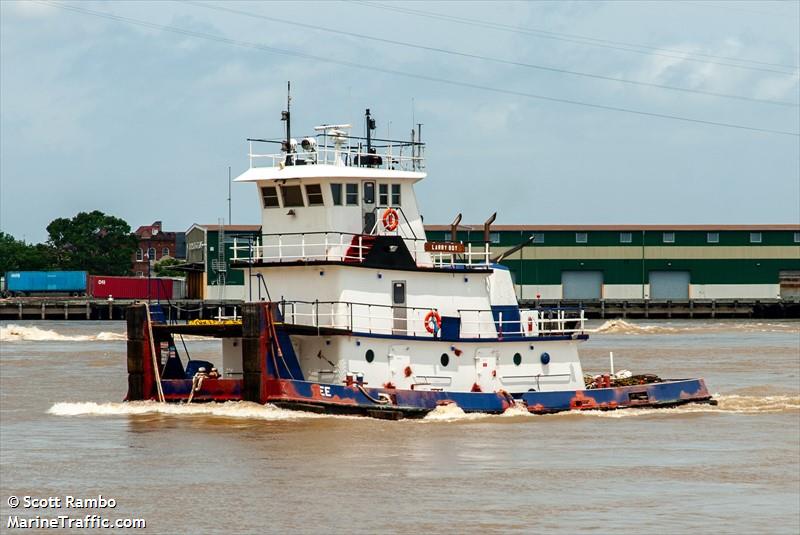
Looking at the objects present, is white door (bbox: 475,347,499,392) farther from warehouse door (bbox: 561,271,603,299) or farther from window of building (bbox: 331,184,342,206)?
warehouse door (bbox: 561,271,603,299)

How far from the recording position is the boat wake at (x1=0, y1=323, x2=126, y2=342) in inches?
2771

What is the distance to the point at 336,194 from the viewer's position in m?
31.8

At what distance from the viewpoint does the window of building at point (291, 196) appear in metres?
32.1

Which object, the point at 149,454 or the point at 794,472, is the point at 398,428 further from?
the point at 794,472

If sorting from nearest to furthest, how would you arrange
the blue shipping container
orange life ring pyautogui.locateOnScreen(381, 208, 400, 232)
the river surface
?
the river surface → orange life ring pyautogui.locateOnScreen(381, 208, 400, 232) → the blue shipping container

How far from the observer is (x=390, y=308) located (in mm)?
31797

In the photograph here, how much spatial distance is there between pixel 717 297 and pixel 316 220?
234ft

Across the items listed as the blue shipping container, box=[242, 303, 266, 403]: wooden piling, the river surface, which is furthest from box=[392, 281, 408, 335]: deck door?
the blue shipping container

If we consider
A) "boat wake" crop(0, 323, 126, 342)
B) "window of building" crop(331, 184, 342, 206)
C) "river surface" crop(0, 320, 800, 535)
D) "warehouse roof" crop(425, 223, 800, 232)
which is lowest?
"river surface" crop(0, 320, 800, 535)

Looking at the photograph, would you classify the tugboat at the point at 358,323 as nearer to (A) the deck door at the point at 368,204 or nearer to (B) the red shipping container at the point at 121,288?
(A) the deck door at the point at 368,204

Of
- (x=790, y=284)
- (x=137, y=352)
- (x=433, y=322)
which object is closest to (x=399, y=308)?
(x=433, y=322)

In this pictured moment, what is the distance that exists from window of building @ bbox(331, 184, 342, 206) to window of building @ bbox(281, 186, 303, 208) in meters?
0.78

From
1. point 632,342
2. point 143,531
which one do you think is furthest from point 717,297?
point 143,531

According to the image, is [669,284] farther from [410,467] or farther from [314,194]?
[410,467]
